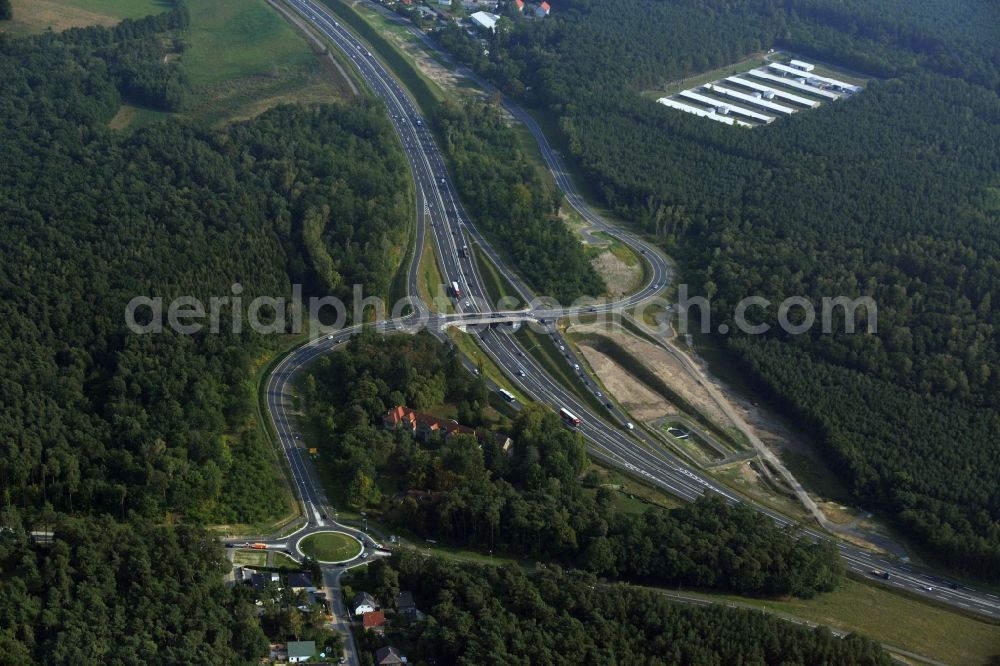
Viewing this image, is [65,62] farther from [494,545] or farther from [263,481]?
[494,545]

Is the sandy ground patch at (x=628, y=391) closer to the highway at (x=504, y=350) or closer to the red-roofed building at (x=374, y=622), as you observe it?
the highway at (x=504, y=350)

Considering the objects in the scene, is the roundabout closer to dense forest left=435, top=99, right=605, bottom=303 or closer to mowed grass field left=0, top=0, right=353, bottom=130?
dense forest left=435, top=99, right=605, bottom=303

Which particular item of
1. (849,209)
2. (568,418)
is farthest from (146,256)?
(849,209)

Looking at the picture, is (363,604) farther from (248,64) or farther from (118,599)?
(248,64)

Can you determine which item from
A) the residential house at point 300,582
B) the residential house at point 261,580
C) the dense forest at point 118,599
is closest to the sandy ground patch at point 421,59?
the residential house at point 300,582

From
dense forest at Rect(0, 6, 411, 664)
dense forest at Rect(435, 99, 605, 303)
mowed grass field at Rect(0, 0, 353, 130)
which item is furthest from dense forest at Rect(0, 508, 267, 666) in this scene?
mowed grass field at Rect(0, 0, 353, 130)

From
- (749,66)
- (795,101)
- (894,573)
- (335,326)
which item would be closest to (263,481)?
(335,326)
